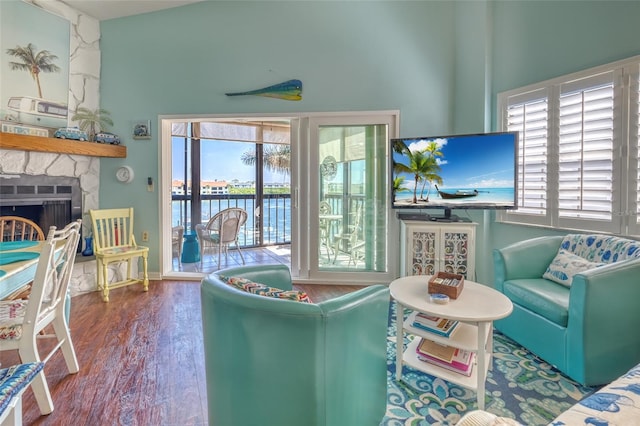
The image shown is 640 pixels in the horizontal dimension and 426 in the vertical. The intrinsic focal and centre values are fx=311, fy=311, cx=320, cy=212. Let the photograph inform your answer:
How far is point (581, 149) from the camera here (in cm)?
258

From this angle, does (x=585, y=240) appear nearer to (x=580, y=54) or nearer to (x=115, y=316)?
(x=580, y=54)

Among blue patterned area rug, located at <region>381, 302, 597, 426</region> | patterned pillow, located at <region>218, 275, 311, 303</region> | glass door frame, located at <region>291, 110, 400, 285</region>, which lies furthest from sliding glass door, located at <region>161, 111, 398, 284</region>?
patterned pillow, located at <region>218, 275, 311, 303</region>

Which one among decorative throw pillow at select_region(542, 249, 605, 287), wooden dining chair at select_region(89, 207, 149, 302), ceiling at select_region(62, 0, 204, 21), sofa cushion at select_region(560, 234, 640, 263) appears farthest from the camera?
ceiling at select_region(62, 0, 204, 21)

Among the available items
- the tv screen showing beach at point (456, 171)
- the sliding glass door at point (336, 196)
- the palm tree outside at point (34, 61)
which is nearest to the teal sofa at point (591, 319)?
the tv screen showing beach at point (456, 171)

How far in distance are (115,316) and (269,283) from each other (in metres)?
2.02

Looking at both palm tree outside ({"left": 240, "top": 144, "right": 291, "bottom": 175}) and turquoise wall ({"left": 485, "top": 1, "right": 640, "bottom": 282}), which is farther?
palm tree outside ({"left": 240, "top": 144, "right": 291, "bottom": 175})

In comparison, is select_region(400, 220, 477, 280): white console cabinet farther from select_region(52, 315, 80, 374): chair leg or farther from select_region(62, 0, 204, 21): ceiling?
select_region(62, 0, 204, 21): ceiling

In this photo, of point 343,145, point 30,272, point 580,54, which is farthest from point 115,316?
point 580,54

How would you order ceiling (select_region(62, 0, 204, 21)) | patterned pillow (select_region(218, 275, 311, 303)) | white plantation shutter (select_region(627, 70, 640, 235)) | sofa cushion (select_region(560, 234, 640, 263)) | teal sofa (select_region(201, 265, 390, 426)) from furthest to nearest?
ceiling (select_region(62, 0, 204, 21)) → white plantation shutter (select_region(627, 70, 640, 235)) → sofa cushion (select_region(560, 234, 640, 263)) → patterned pillow (select_region(218, 275, 311, 303)) → teal sofa (select_region(201, 265, 390, 426))

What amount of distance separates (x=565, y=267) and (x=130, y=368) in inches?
118

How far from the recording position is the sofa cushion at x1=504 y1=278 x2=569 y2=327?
1840 mm

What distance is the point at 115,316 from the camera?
273cm

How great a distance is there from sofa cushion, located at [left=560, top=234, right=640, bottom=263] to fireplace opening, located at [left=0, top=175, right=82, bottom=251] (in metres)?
4.68

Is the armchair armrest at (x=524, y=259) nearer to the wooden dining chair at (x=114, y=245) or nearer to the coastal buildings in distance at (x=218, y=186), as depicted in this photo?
the wooden dining chair at (x=114, y=245)
